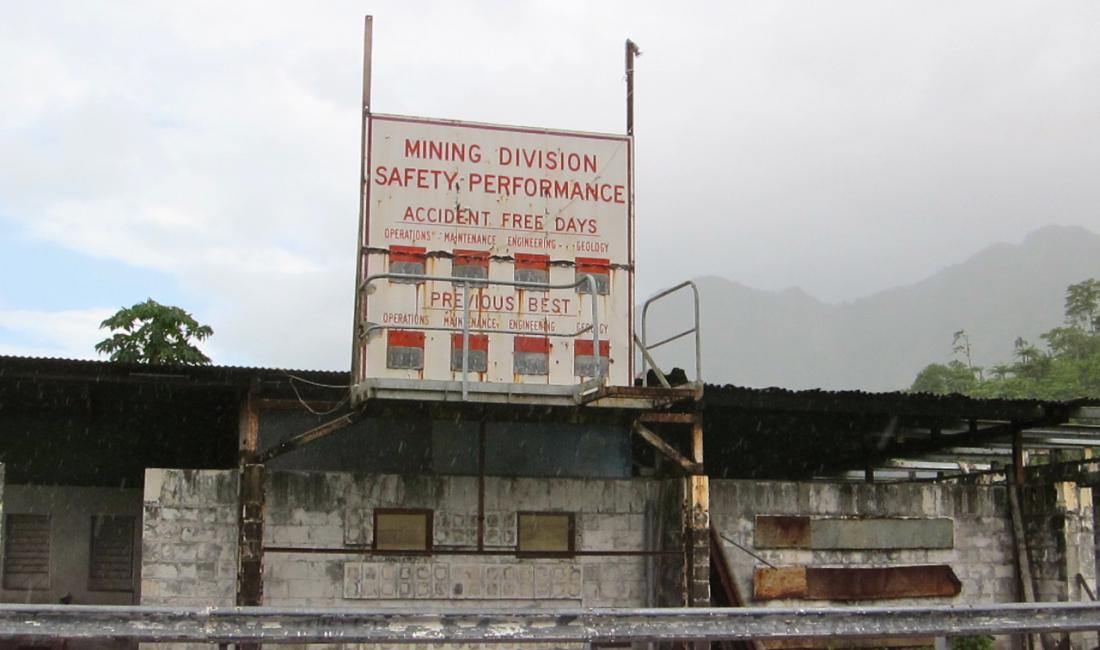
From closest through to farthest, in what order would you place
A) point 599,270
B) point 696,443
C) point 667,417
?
1. point 599,270
2. point 696,443
3. point 667,417

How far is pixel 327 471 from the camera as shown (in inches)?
583

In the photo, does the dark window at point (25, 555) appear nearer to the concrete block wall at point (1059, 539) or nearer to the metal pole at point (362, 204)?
the metal pole at point (362, 204)

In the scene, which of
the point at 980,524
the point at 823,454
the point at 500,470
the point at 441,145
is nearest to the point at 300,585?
the point at 500,470

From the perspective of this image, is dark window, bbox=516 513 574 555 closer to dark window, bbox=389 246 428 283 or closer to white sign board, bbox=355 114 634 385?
white sign board, bbox=355 114 634 385

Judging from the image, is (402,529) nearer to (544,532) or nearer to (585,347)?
(544,532)

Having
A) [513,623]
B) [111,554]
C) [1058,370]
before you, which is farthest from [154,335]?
[1058,370]

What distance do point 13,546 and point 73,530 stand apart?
0.85 m

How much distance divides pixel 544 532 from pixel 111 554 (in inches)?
314

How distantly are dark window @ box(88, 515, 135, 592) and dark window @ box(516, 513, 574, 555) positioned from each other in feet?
24.7

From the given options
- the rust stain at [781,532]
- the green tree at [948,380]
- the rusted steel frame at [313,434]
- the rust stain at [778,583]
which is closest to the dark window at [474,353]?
the rusted steel frame at [313,434]

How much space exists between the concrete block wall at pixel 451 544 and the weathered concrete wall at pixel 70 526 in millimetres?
6159

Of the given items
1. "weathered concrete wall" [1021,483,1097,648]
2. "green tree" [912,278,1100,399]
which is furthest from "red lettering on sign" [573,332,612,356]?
"green tree" [912,278,1100,399]

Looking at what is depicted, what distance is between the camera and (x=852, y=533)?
15.4 meters

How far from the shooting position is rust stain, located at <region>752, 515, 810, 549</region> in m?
15.1
